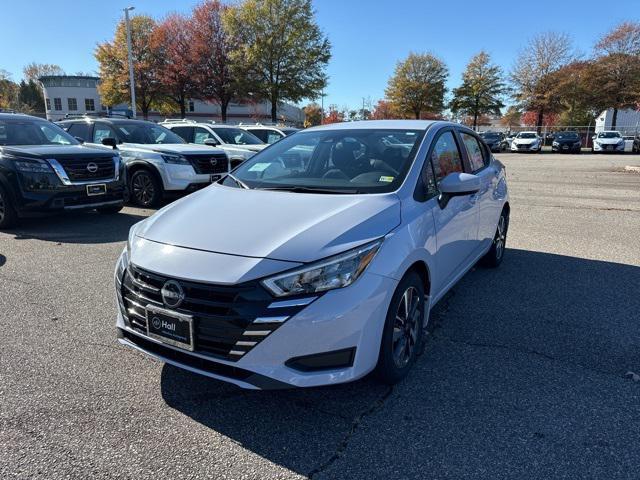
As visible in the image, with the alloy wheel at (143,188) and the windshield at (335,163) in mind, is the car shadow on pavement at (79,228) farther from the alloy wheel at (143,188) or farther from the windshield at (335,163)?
the windshield at (335,163)

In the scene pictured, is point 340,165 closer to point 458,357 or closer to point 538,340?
point 458,357

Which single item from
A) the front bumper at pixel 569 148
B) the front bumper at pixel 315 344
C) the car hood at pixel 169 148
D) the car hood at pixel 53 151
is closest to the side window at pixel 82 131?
the car hood at pixel 169 148

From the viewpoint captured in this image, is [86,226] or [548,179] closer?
[86,226]

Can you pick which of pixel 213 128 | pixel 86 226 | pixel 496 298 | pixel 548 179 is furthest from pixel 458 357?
pixel 548 179

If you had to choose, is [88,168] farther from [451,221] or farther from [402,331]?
[402,331]

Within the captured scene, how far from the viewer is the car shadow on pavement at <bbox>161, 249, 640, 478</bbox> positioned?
234cm

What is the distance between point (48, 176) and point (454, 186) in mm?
6231

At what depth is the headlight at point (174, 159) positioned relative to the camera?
895 centimetres

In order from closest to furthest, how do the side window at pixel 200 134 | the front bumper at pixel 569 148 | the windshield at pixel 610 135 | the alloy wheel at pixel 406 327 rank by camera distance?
the alloy wheel at pixel 406 327
the side window at pixel 200 134
the windshield at pixel 610 135
the front bumper at pixel 569 148

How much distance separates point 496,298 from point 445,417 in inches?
85.5

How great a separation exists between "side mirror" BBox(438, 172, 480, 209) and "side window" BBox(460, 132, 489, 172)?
1162 millimetres

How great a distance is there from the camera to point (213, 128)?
1267cm

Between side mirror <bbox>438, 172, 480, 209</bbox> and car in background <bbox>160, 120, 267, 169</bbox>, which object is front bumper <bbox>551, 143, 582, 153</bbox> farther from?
side mirror <bbox>438, 172, 480, 209</bbox>

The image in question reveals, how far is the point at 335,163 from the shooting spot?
379 cm
